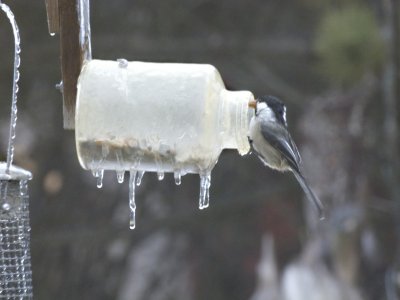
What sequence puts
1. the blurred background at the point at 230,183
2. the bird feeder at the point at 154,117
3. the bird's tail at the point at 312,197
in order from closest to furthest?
the bird feeder at the point at 154,117, the bird's tail at the point at 312,197, the blurred background at the point at 230,183

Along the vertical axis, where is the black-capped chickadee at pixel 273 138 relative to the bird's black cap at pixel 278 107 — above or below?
below

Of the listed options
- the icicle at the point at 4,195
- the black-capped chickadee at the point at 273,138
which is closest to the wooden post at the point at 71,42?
the icicle at the point at 4,195

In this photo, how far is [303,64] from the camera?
853cm

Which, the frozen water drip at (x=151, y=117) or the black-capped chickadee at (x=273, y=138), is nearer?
the frozen water drip at (x=151, y=117)

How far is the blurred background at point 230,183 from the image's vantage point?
25.1ft

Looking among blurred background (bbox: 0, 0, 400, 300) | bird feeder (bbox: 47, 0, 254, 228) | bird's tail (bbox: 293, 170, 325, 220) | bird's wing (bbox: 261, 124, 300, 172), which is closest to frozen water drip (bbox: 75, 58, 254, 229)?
bird feeder (bbox: 47, 0, 254, 228)

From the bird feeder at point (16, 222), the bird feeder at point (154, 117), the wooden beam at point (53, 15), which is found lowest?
the bird feeder at point (16, 222)

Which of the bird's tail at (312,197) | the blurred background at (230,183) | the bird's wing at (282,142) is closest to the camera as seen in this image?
the bird's tail at (312,197)

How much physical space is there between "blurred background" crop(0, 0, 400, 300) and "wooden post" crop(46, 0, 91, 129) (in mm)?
4270

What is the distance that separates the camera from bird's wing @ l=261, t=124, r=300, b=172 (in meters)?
3.29

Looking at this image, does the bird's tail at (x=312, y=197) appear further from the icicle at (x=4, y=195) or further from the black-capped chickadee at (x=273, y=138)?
the icicle at (x=4, y=195)

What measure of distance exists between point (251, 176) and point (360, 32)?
7.36ft

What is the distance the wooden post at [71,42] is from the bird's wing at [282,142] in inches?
26.0

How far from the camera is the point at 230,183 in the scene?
335 inches
